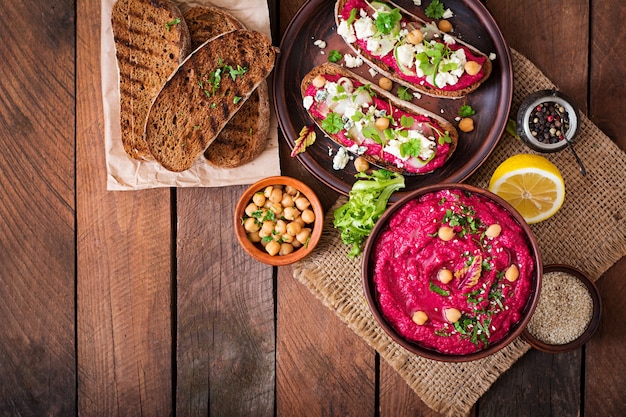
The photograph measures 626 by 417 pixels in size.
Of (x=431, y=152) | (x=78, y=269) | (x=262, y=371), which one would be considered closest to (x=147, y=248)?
(x=78, y=269)

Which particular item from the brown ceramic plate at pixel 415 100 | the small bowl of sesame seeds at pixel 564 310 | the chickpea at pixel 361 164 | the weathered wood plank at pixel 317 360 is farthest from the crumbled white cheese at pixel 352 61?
the small bowl of sesame seeds at pixel 564 310

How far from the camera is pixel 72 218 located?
335 centimetres

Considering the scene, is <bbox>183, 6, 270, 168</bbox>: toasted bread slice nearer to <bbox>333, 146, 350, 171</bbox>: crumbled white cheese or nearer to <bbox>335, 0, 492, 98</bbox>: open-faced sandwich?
<bbox>333, 146, 350, 171</bbox>: crumbled white cheese

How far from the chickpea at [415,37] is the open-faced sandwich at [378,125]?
304mm

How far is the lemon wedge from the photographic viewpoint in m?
2.77

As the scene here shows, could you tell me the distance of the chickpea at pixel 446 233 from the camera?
251 centimetres

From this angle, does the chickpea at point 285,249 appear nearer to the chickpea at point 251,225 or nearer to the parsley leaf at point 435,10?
the chickpea at point 251,225

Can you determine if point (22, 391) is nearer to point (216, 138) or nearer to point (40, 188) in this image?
point (40, 188)

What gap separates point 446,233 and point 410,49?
40.9 inches

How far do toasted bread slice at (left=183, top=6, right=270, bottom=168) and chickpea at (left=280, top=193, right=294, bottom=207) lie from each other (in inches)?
11.5

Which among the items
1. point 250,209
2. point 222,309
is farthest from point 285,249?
point 222,309

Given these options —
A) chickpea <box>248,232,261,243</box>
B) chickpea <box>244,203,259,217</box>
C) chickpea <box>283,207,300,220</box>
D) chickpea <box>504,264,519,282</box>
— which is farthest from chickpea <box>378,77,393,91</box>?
chickpea <box>504,264,519,282</box>

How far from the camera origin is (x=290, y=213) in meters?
3.07

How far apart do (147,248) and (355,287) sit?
122 cm
